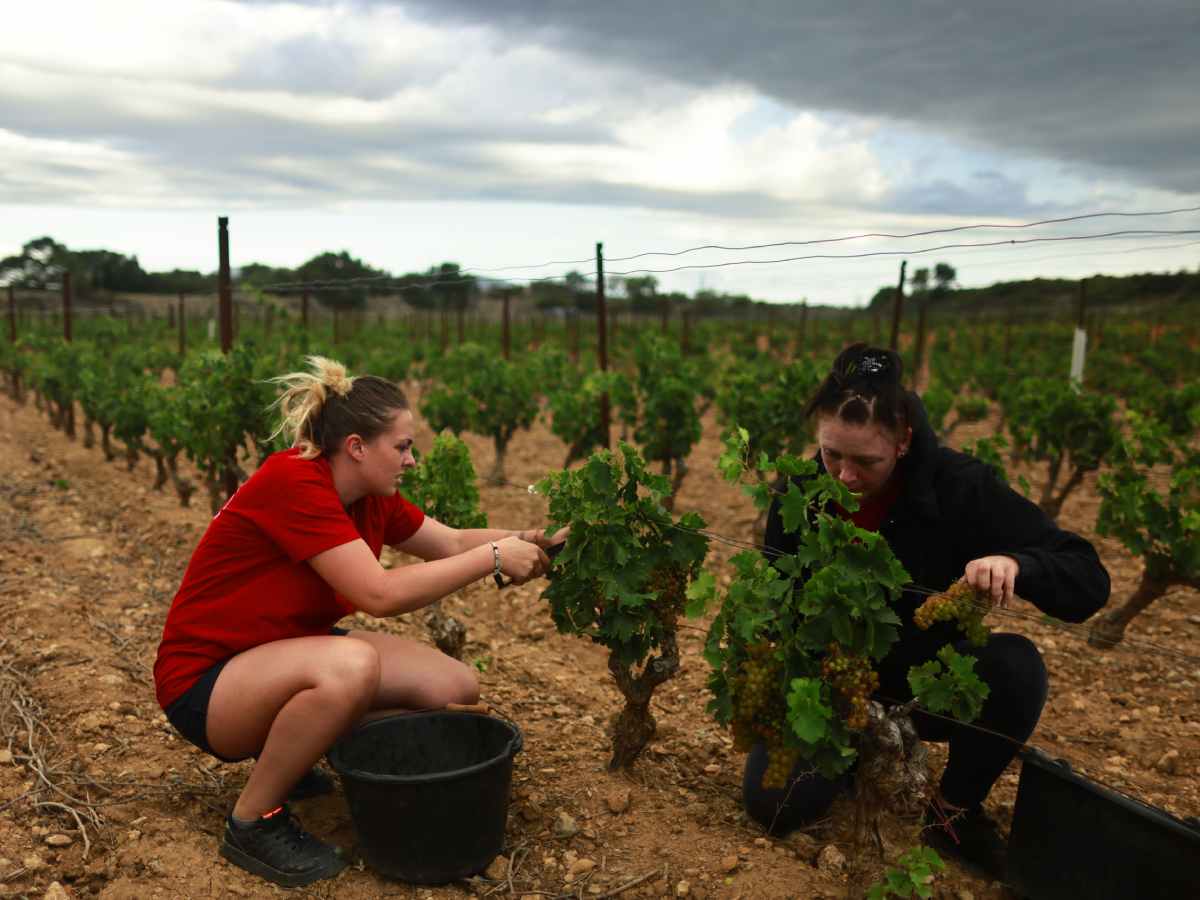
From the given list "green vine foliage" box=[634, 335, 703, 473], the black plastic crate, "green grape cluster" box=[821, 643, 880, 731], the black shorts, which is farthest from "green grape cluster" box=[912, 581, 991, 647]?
"green vine foliage" box=[634, 335, 703, 473]

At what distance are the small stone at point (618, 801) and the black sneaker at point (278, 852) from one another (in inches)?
34.2

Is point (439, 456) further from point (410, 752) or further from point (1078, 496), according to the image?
point (1078, 496)

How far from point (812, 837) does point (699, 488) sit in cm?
616

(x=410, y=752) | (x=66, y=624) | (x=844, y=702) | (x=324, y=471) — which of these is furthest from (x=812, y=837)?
(x=66, y=624)

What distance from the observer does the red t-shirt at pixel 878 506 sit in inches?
115

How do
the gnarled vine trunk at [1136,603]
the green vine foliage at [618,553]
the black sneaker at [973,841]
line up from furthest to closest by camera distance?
1. the gnarled vine trunk at [1136,603]
2. the green vine foliage at [618,553]
3. the black sneaker at [973,841]

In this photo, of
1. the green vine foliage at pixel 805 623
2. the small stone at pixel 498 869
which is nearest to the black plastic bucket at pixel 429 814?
the small stone at pixel 498 869

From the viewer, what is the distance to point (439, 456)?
4.26 metres

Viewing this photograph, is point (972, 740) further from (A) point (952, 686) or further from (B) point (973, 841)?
(A) point (952, 686)

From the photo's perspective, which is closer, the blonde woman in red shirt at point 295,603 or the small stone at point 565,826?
the blonde woman in red shirt at point 295,603

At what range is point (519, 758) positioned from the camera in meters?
3.45

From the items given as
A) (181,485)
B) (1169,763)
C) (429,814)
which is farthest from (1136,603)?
(181,485)

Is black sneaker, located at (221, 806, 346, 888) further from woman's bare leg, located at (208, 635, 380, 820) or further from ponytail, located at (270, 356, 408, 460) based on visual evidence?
ponytail, located at (270, 356, 408, 460)

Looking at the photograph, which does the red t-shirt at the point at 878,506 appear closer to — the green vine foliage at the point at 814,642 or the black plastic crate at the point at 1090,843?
the green vine foliage at the point at 814,642
